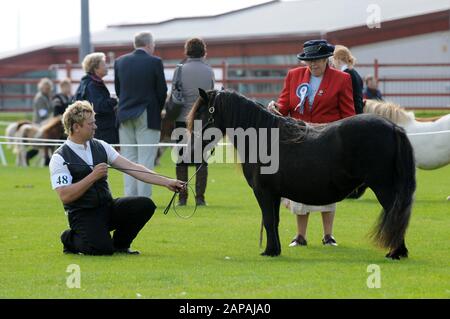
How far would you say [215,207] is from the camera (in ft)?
47.0

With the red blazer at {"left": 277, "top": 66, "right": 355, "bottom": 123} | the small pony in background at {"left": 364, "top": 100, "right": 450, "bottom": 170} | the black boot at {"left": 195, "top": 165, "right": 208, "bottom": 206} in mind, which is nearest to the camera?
the red blazer at {"left": 277, "top": 66, "right": 355, "bottom": 123}

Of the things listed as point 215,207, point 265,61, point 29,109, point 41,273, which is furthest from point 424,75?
point 41,273

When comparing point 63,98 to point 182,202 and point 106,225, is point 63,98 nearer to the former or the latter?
point 182,202

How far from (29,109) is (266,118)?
2593 cm

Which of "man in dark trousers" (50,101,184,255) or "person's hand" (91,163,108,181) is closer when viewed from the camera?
"person's hand" (91,163,108,181)

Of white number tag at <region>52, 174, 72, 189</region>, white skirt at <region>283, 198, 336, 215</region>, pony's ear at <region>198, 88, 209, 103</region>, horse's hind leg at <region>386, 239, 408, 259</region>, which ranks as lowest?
horse's hind leg at <region>386, 239, 408, 259</region>

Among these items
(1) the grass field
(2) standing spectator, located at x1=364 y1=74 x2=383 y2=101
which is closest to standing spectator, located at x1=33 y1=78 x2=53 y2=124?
(2) standing spectator, located at x1=364 y1=74 x2=383 y2=101

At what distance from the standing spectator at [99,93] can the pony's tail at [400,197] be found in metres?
5.78

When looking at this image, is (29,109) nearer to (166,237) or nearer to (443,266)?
(166,237)

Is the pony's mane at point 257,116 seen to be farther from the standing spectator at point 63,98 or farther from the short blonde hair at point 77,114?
the standing spectator at point 63,98

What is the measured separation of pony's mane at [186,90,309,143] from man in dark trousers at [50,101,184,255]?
84 cm

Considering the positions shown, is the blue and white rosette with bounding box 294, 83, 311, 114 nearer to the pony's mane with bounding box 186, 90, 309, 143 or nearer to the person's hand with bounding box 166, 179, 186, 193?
the pony's mane with bounding box 186, 90, 309, 143

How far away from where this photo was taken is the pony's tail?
8.95 meters

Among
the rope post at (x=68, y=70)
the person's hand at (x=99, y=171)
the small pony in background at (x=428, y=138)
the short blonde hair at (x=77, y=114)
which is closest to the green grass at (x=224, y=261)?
the person's hand at (x=99, y=171)
